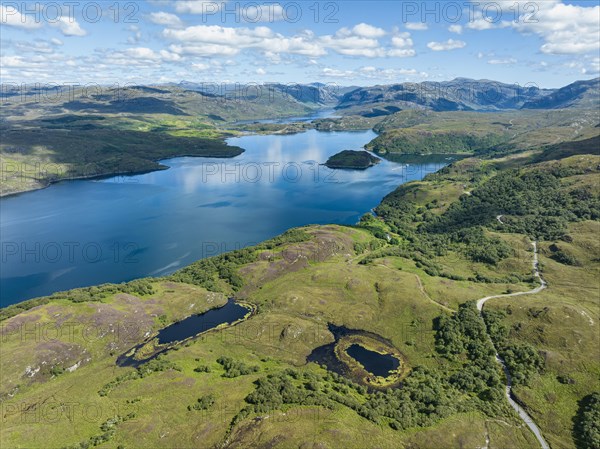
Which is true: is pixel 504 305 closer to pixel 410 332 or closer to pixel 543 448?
pixel 410 332

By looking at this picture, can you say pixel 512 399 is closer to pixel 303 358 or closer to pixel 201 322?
pixel 303 358

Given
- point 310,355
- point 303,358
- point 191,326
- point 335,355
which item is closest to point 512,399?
point 335,355

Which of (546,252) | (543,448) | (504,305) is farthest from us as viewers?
(546,252)

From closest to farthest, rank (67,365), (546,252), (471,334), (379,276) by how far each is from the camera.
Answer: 1. (67,365)
2. (471,334)
3. (379,276)
4. (546,252)

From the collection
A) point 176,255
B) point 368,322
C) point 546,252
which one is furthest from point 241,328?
point 546,252

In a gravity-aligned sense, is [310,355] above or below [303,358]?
above
